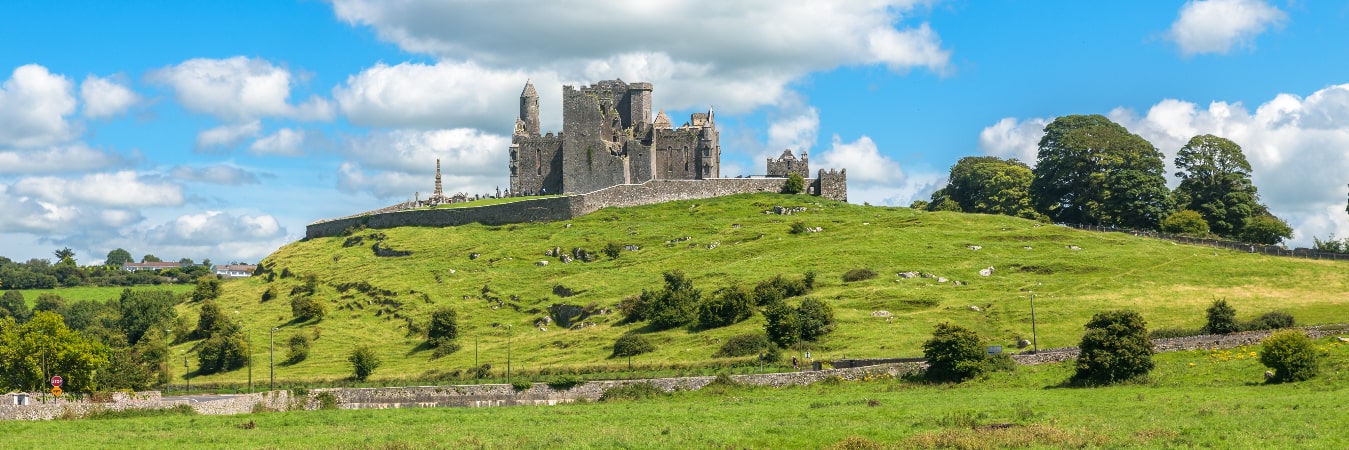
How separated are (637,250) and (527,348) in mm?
28836

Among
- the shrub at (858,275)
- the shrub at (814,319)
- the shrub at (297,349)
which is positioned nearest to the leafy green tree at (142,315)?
the shrub at (297,349)

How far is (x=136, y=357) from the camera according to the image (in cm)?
10194

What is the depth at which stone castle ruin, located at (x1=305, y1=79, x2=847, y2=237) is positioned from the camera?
5472 inches

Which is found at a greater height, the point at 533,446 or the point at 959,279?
the point at 959,279

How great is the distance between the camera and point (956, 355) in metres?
63.3

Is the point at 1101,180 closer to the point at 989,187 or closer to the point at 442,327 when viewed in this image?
the point at 989,187

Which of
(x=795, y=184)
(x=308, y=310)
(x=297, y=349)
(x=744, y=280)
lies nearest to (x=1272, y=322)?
(x=744, y=280)

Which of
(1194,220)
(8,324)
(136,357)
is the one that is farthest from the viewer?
(1194,220)

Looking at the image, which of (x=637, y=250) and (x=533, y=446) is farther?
(x=637, y=250)

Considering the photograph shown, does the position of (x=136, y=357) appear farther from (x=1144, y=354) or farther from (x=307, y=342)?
(x=1144, y=354)

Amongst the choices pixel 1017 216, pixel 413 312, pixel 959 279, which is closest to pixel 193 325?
pixel 413 312

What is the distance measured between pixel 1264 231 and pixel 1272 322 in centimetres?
5030

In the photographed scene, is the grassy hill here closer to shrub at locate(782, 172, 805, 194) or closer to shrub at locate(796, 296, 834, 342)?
shrub at locate(796, 296, 834, 342)

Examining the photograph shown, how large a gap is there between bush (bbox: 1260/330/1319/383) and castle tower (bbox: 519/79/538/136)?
102500 millimetres
